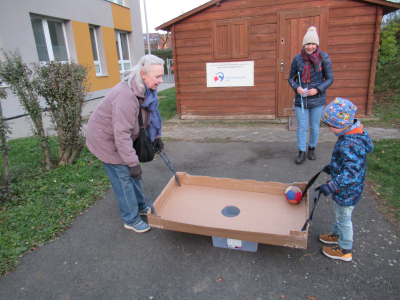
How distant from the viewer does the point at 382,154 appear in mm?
4922

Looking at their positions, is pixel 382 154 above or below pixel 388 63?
below

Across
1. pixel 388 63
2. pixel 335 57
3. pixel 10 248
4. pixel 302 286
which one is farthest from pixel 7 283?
pixel 388 63

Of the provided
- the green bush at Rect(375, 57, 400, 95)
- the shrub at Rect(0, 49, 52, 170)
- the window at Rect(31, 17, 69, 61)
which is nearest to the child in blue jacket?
the shrub at Rect(0, 49, 52, 170)

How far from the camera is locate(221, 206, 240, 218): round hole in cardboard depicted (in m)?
3.10

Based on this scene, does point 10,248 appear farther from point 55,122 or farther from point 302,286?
point 302,286

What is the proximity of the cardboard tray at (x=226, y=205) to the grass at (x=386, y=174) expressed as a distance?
1301 mm

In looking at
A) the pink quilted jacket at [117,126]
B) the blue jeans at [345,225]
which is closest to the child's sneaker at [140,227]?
the pink quilted jacket at [117,126]

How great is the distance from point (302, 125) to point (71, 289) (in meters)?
4.05

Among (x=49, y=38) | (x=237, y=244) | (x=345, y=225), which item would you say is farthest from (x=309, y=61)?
(x=49, y=38)

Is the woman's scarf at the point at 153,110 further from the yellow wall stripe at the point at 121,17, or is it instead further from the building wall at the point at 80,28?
the yellow wall stripe at the point at 121,17

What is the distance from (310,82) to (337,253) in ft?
9.69

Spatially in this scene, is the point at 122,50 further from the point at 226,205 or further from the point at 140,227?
the point at 226,205

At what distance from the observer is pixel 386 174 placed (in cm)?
423

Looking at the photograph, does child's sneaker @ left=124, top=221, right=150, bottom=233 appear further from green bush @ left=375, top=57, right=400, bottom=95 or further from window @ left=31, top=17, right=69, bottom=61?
green bush @ left=375, top=57, right=400, bottom=95
